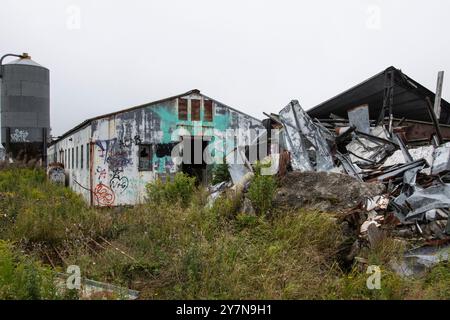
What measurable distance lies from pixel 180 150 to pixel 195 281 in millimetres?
9759

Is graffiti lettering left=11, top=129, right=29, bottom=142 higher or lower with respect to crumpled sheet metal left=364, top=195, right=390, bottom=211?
higher

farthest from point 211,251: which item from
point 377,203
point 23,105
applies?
point 23,105

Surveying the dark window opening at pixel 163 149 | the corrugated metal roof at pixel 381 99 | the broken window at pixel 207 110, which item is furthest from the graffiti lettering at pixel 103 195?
the corrugated metal roof at pixel 381 99

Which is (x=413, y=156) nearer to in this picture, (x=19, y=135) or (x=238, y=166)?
(x=238, y=166)

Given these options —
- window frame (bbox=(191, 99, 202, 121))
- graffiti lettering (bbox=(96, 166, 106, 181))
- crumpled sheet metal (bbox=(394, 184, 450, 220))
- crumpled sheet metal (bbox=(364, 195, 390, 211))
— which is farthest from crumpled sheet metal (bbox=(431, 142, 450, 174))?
graffiti lettering (bbox=(96, 166, 106, 181))

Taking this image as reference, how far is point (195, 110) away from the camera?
13.3m

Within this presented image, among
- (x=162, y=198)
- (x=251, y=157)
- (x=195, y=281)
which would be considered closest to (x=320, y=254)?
(x=195, y=281)

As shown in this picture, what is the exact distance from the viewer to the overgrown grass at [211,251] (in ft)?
11.6

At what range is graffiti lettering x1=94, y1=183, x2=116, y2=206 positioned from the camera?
11.8 metres

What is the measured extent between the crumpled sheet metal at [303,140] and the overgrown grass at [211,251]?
7.53ft

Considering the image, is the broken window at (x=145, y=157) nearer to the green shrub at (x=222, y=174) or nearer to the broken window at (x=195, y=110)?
the broken window at (x=195, y=110)

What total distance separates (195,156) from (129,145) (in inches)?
112

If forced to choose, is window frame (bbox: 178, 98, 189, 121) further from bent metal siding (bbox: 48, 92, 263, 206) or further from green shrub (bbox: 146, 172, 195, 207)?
green shrub (bbox: 146, 172, 195, 207)

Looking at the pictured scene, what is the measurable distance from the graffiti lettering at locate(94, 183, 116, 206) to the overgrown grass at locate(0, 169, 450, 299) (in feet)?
16.7
